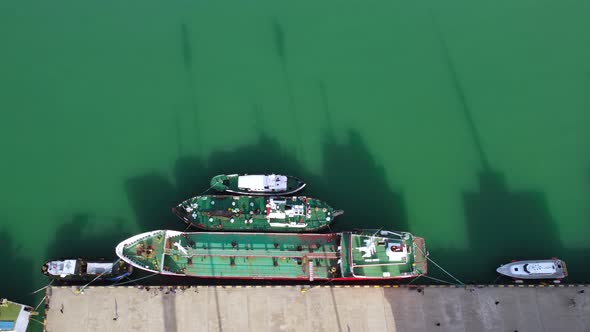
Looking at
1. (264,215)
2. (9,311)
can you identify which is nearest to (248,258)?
(264,215)

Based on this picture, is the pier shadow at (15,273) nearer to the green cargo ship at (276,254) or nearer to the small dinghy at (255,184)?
the green cargo ship at (276,254)

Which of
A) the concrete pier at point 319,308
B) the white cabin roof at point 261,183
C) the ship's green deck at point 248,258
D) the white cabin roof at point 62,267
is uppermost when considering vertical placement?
the white cabin roof at point 261,183

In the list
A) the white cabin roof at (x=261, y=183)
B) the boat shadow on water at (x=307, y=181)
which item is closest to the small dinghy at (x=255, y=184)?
the white cabin roof at (x=261, y=183)

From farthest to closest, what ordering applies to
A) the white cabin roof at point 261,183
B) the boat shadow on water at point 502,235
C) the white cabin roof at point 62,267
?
the white cabin roof at point 261,183 < the boat shadow on water at point 502,235 < the white cabin roof at point 62,267

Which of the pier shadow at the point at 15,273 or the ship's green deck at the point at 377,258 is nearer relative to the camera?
the ship's green deck at the point at 377,258

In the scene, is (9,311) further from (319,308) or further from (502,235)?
(502,235)

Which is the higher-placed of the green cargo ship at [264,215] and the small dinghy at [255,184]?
the small dinghy at [255,184]

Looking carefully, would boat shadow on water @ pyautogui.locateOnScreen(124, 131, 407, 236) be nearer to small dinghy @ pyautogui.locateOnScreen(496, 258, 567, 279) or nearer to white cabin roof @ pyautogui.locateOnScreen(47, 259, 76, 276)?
white cabin roof @ pyautogui.locateOnScreen(47, 259, 76, 276)
